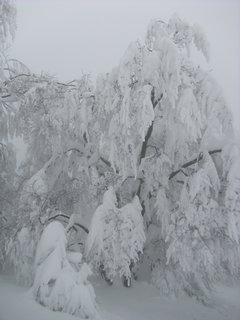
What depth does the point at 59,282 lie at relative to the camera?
593cm

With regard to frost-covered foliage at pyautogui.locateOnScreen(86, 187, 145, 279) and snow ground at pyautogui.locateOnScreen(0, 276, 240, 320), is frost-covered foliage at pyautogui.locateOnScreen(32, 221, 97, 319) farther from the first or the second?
frost-covered foliage at pyautogui.locateOnScreen(86, 187, 145, 279)

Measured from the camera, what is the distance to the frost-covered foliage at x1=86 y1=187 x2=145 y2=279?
720 cm

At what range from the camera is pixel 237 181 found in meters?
7.15

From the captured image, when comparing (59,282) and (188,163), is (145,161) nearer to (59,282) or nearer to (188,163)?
(188,163)

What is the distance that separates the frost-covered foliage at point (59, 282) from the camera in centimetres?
571

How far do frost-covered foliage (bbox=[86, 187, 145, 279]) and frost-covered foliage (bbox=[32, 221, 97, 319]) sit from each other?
0.89 metres

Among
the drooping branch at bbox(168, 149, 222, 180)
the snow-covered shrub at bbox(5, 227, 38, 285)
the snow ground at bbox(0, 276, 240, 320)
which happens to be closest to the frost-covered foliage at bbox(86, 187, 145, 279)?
the snow ground at bbox(0, 276, 240, 320)

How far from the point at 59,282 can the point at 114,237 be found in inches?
66.6

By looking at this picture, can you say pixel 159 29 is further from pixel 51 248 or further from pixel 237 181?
pixel 51 248

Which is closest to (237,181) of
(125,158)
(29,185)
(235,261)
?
(235,261)

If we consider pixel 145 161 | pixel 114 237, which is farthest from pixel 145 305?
pixel 145 161

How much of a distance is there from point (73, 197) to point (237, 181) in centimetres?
414

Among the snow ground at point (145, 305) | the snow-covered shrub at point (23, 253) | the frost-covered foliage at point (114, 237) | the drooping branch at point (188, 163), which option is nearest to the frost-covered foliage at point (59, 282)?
the snow ground at point (145, 305)

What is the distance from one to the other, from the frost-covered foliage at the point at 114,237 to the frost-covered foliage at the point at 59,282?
885 mm
